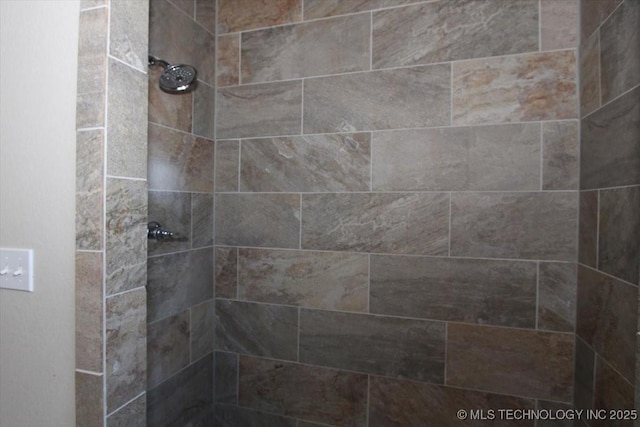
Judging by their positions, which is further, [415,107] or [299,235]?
[299,235]

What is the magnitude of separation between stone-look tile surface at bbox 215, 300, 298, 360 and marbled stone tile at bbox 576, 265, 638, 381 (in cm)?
104

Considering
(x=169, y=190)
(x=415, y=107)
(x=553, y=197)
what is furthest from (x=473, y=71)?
(x=169, y=190)

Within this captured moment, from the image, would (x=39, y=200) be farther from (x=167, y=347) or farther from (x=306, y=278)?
(x=306, y=278)

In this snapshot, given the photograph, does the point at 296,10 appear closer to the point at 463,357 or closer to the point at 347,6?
the point at 347,6

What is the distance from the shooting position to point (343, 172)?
144 cm

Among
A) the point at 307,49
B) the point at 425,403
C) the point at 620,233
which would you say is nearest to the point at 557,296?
the point at 620,233

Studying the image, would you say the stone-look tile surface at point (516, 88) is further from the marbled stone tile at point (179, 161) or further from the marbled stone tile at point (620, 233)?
the marbled stone tile at point (179, 161)

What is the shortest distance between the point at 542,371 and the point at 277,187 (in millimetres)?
1220

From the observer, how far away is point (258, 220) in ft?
5.13

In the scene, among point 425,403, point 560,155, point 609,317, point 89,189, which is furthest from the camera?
point 425,403

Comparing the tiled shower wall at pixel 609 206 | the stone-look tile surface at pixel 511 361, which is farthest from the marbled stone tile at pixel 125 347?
the tiled shower wall at pixel 609 206

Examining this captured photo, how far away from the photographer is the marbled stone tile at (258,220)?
4.97ft

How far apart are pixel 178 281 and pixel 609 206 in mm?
1507

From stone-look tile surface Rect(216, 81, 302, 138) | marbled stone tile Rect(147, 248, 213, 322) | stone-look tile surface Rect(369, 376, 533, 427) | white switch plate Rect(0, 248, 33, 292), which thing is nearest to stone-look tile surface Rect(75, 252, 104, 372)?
white switch plate Rect(0, 248, 33, 292)
